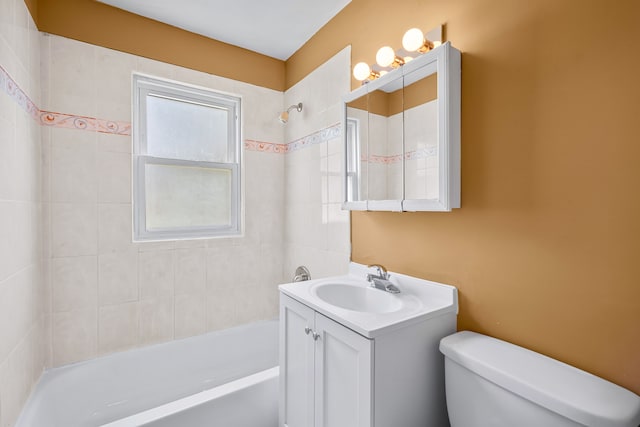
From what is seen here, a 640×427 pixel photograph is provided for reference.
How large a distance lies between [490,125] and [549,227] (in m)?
0.42

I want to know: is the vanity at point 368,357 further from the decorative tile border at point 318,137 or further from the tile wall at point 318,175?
the decorative tile border at point 318,137

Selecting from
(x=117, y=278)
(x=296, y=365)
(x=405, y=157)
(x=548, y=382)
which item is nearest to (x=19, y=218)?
(x=117, y=278)

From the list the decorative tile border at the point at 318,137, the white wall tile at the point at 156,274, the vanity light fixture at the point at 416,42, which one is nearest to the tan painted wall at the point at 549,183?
the vanity light fixture at the point at 416,42

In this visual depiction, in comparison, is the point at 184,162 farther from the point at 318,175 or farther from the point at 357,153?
the point at 357,153

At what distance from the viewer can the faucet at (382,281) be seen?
141cm

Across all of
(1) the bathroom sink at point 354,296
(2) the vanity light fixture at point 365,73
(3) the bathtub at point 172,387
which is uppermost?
(2) the vanity light fixture at point 365,73

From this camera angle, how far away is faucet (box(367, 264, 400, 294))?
141 cm

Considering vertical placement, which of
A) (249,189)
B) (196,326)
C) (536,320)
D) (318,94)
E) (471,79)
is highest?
Result: (318,94)

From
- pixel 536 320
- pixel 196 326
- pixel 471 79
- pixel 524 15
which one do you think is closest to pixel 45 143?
pixel 196 326

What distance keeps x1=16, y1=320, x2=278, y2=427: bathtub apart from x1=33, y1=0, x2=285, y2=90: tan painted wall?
1958mm

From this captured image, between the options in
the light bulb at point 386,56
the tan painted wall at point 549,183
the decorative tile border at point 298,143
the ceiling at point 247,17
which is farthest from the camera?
the decorative tile border at point 298,143

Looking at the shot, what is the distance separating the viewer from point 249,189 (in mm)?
2422

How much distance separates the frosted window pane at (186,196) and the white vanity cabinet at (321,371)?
1157 millimetres

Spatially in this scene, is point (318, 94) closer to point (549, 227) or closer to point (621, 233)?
point (549, 227)
